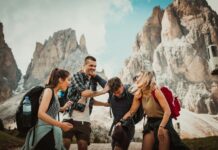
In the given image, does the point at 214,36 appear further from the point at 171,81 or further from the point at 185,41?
the point at 171,81

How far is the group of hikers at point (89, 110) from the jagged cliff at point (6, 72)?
96921 mm

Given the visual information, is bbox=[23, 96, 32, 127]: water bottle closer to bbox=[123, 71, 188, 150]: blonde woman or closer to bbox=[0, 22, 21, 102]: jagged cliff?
bbox=[123, 71, 188, 150]: blonde woman

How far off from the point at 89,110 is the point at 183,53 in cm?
6751

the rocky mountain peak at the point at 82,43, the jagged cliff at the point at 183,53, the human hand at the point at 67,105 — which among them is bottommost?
the human hand at the point at 67,105

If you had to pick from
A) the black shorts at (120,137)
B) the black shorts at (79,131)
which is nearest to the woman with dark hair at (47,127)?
the black shorts at (79,131)

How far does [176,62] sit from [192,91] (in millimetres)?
10121

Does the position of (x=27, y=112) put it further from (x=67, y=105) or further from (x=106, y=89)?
(x=106, y=89)

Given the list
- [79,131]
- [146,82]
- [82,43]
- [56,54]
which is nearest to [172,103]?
[146,82]

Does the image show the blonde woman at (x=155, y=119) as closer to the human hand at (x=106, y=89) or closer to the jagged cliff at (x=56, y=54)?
the human hand at (x=106, y=89)

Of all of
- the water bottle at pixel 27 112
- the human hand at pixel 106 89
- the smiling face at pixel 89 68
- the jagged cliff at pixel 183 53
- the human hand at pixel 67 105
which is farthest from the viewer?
the jagged cliff at pixel 183 53

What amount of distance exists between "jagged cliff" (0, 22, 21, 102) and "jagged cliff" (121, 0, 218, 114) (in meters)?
42.1

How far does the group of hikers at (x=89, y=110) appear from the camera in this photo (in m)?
3.23

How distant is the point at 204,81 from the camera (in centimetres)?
6525

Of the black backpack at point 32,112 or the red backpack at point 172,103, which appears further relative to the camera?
the red backpack at point 172,103
